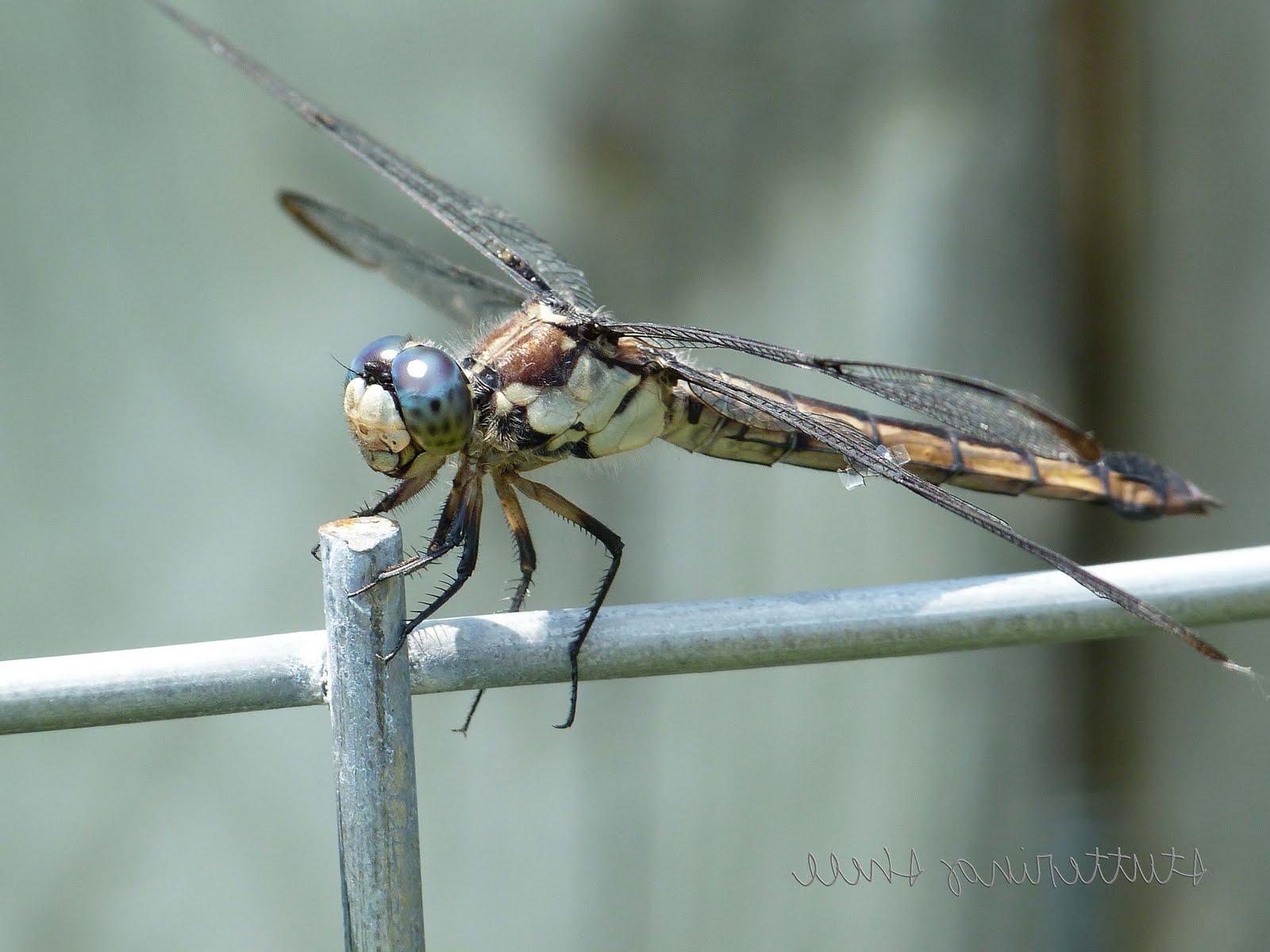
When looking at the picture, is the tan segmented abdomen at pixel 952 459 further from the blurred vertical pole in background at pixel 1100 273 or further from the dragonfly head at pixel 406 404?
the blurred vertical pole in background at pixel 1100 273

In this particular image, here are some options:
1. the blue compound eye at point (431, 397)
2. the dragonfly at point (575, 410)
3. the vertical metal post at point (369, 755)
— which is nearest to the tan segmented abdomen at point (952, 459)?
the dragonfly at point (575, 410)

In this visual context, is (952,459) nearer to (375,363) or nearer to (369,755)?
(375,363)

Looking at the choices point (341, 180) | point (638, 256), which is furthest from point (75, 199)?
point (638, 256)

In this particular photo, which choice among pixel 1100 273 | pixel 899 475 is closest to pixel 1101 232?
pixel 1100 273

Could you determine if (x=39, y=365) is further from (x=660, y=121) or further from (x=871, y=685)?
(x=871, y=685)

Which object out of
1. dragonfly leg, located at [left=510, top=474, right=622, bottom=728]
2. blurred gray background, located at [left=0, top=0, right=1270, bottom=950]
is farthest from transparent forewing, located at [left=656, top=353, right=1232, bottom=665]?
blurred gray background, located at [left=0, top=0, right=1270, bottom=950]

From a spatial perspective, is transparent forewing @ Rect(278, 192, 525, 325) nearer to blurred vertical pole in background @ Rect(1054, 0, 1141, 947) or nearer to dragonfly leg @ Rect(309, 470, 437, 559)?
dragonfly leg @ Rect(309, 470, 437, 559)

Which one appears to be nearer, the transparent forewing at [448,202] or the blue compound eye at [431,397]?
the blue compound eye at [431,397]

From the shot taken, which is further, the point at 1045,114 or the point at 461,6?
the point at 1045,114
